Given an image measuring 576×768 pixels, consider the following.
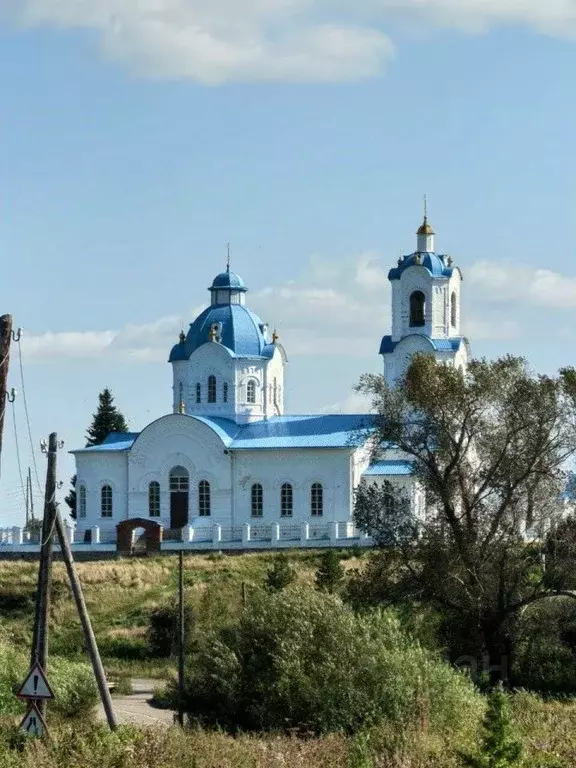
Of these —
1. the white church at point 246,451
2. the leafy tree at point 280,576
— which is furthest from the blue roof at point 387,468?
the leafy tree at point 280,576

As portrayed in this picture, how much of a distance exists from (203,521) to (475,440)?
65.0ft

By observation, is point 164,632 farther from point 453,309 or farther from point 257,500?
point 453,309

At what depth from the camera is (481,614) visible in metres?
34.4

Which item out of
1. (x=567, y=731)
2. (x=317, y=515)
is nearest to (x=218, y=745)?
(x=567, y=731)

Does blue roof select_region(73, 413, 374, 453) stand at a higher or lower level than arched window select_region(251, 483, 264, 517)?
higher

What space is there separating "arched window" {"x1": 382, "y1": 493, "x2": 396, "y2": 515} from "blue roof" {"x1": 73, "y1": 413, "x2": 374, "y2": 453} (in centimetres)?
1663

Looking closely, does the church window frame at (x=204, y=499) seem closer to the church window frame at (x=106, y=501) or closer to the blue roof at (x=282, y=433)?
the blue roof at (x=282, y=433)

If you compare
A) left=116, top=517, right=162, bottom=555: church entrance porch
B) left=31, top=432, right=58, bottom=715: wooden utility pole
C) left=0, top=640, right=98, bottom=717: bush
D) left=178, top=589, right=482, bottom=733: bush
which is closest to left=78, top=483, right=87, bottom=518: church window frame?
left=116, top=517, right=162, bottom=555: church entrance porch

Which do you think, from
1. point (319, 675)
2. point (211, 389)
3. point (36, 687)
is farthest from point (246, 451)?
point (36, 687)

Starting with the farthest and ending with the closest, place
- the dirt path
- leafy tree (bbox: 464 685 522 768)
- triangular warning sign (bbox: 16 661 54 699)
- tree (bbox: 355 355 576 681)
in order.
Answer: tree (bbox: 355 355 576 681) < the dirt path < triangular warning sign (bbox: 16 661 54 699) < leafy tree (bbox: 464 685 522 768)

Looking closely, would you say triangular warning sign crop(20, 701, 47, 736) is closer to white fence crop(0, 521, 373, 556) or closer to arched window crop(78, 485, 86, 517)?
white fence crop(0, 521, 373, 556)

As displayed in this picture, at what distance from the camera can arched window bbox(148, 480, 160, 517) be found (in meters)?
54.7

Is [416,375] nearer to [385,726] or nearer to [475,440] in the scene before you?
[475,440]

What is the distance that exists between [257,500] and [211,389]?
478 centimetres
